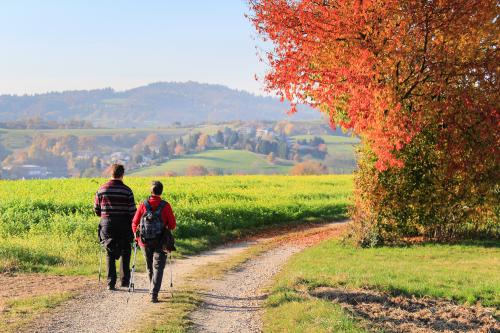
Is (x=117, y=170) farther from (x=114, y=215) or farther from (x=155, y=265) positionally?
(x=155, y=265)

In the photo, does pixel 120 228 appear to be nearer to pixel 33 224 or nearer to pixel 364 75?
pixel 364 75

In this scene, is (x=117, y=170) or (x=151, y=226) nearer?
(x=151, y=226)

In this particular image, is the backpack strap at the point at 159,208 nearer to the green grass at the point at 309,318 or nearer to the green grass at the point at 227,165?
the green grass at the point at 309,318

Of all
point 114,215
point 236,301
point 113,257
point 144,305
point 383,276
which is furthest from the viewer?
point 383,276

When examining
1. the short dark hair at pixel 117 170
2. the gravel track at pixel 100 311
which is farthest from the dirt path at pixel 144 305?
the short dark hair at pixel 117 170

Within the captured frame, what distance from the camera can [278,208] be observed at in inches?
1453

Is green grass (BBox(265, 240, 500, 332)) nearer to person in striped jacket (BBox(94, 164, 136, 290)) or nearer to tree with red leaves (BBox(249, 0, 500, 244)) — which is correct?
tree with red leaves (BBox(249, 0, 500, 244))

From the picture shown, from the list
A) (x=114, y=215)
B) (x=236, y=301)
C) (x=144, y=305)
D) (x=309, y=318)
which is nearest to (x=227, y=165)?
(x=114, y=215)

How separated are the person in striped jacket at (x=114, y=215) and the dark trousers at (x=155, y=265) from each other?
1.13 m

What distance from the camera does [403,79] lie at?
23.0 meters

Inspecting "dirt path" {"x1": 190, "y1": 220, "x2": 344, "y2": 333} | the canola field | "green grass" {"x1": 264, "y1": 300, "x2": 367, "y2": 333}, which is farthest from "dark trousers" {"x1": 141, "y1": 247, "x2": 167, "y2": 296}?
the canola field

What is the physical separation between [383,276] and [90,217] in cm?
1594

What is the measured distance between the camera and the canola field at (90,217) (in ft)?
66.1

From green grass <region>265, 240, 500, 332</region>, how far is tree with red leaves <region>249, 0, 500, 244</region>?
7.90 feet
